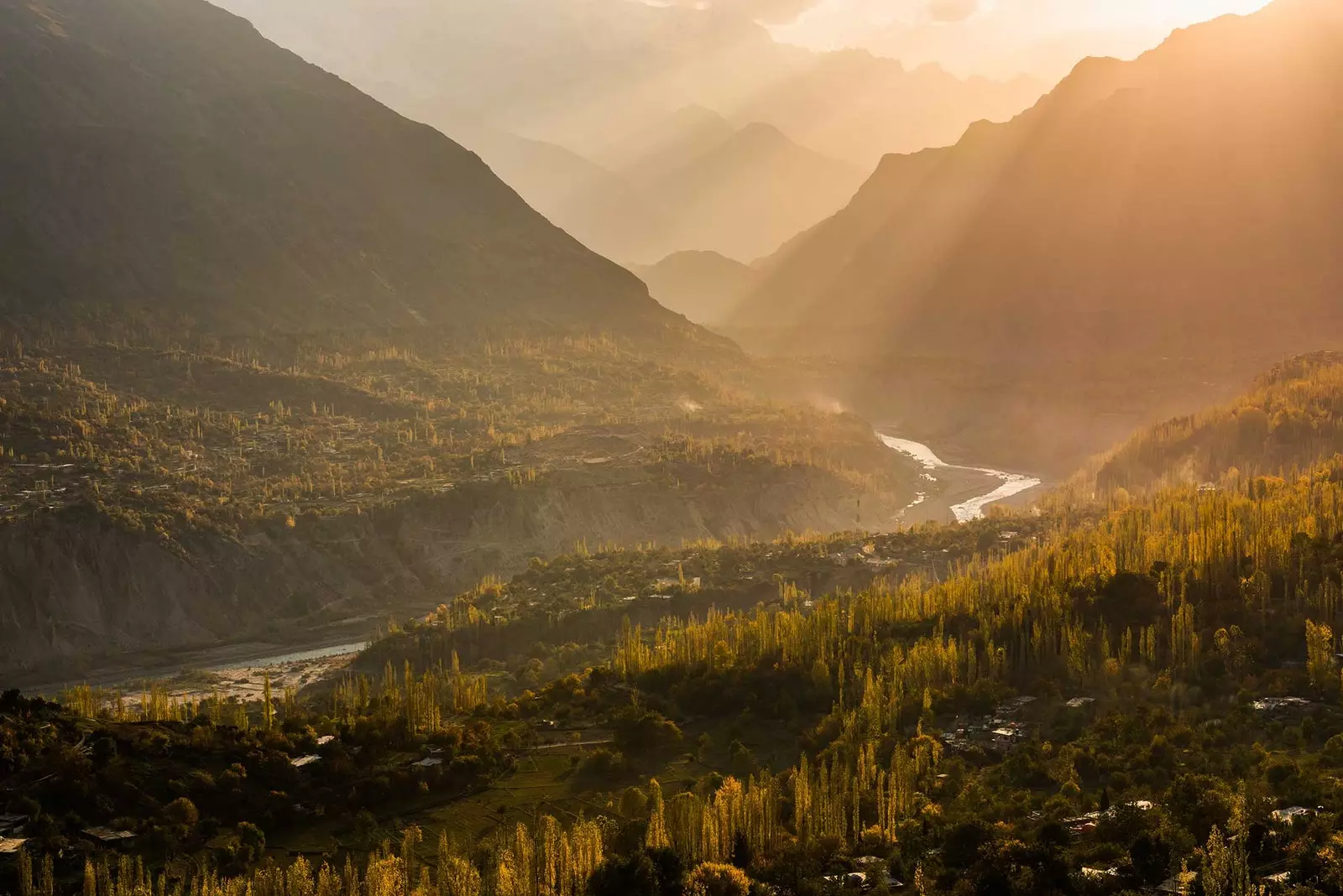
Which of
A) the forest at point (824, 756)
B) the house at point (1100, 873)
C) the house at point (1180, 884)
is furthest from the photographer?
the forest at point (824, 756)

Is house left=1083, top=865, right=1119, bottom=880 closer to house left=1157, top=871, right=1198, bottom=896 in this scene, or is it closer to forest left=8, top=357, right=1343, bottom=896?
forest left=8, top=357, right=1343, bottom=896

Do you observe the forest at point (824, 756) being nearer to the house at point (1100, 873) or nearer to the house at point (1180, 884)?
the house at point (1180, 884)

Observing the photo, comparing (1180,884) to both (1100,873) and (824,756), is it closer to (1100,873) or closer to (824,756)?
(1100,873)

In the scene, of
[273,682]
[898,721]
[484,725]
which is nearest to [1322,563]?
[898,721]

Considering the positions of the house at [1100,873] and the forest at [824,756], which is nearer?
the house at [1100,873]

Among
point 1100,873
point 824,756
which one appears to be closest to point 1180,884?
point 1100,873

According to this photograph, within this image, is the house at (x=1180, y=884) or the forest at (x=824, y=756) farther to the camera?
the forest at (x=824, y=756)

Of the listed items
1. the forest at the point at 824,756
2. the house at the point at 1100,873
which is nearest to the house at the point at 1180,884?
the forest at the point at 824,756

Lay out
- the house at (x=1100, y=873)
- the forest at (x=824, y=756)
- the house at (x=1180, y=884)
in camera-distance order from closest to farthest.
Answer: the house at (x=1180, y=884)
the house at (x=1100, y=873)
the forest at (x=824, y=756)

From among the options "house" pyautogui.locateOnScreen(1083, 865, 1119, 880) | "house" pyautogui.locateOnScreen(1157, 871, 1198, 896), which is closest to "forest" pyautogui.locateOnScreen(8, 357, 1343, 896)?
"house" pyautogui.locateOnScreen(1157, 871, 1198, 896)

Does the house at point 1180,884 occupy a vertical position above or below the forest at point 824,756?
below
